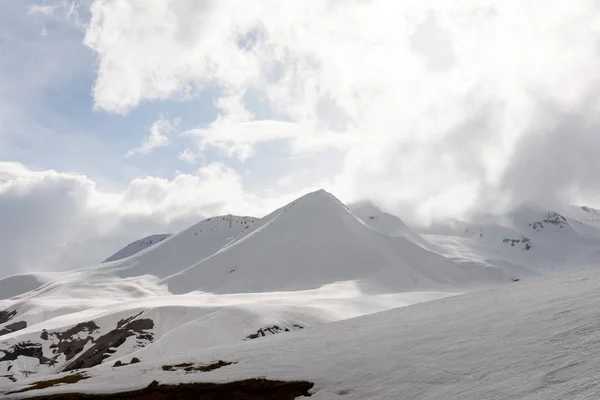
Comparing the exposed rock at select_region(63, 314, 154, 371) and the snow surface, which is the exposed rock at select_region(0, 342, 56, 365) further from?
the snow surface

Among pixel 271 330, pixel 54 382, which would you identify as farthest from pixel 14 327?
pixel 54 382

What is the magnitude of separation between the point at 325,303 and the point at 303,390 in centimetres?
14026

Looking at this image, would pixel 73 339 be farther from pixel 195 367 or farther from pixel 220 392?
pixel 220 392

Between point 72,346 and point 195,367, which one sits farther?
point 72,346

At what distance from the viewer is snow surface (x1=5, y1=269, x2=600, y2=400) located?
18.7 metres

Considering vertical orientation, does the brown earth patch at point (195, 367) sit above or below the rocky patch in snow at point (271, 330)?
above

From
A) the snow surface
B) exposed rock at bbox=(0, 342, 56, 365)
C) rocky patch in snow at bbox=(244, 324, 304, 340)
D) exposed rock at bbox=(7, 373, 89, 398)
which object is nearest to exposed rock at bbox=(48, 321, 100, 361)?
exposed rock at bbox=(0, 342, 56, 365)

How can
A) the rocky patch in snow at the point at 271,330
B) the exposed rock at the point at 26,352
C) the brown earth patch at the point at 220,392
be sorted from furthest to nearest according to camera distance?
the exposed rock at the point at 26,352 → the rocky patch in snow at the point at 271,330 → the brown earth patch at the point at 220,392

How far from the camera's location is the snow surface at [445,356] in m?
18.7

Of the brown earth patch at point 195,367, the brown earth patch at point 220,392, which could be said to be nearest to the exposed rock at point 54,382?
the brown earth patch at point 220,392

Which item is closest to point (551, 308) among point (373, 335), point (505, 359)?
point (505, 359)

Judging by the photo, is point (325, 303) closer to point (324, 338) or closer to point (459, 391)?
point (324, 338)

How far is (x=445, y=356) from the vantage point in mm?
24844

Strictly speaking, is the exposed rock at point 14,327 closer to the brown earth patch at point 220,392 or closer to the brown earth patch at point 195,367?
the brown earth patch at point 195,367
